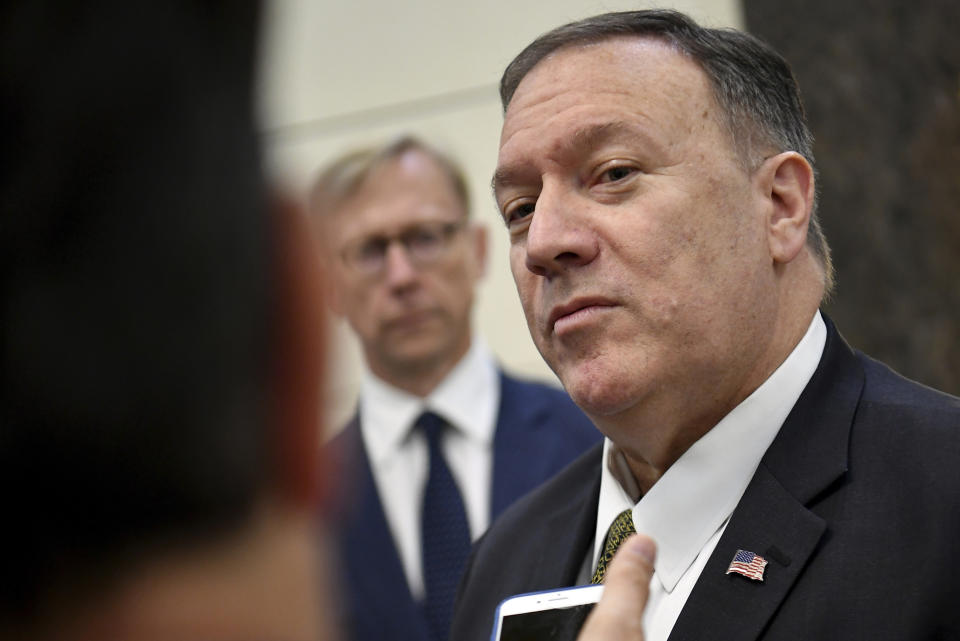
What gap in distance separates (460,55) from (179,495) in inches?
171

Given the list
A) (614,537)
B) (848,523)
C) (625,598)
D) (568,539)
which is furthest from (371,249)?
(625,598)

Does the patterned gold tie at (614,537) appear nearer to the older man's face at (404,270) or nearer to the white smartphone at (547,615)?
the white smartphone at (547,615)

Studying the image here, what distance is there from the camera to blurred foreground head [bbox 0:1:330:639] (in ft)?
1.55

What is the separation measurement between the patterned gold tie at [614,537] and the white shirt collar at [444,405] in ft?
3.60

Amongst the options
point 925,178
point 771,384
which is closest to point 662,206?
point 771,384

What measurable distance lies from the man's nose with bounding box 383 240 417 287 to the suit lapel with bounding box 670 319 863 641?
5.33ft

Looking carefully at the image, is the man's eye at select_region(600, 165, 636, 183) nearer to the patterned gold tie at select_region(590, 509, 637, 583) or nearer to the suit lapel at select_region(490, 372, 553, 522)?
the patterned gold tie at select_region(590, 509, 637, 583)

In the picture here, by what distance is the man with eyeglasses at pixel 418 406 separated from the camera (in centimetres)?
293

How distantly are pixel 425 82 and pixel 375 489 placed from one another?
2190 millimetres

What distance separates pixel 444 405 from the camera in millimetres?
3150

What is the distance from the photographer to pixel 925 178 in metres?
3.66

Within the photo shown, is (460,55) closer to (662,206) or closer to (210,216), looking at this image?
(662,206)

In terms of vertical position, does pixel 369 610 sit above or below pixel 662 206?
below

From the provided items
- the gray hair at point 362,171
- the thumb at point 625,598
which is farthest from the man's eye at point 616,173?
the gray hair at point 362,171
